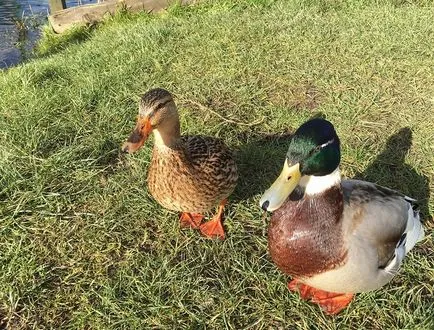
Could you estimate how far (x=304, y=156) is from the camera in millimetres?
1844

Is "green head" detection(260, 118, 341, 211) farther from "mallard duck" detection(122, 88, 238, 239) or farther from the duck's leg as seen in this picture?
the duck's leg

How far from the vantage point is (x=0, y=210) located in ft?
8.96

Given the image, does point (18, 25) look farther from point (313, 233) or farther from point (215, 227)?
point (313, 233)

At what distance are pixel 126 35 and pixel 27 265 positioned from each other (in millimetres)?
3209

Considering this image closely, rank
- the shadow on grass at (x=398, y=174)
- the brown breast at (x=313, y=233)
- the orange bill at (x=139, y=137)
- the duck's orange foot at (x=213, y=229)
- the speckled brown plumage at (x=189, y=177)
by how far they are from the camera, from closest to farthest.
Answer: the brown breast at (x=313, y=233), the orange bill at (x=139, y=137), the speckled brown plumage at (x=189, y=177), the duck's orange foot at (x=213, y=229), the shadow on grass at (x=398, y=174)

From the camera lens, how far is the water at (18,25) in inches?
260

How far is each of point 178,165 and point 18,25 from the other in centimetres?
631

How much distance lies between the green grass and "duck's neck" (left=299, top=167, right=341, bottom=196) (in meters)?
0.64

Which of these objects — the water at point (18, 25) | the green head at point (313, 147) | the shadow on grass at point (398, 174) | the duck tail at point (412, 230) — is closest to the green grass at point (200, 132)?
the shadow on grass at point (398, 174)

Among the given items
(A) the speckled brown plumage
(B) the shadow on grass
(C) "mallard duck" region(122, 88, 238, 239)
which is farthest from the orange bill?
(B) the shadow on grass

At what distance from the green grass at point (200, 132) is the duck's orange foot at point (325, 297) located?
0.14 feet

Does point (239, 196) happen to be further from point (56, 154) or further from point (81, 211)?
point (56, 154)

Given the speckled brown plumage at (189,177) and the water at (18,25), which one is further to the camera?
the water at (18,25)

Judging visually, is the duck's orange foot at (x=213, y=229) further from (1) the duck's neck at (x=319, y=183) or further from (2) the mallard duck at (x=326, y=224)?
(1) the duck's neck at (x=319, y=183)
